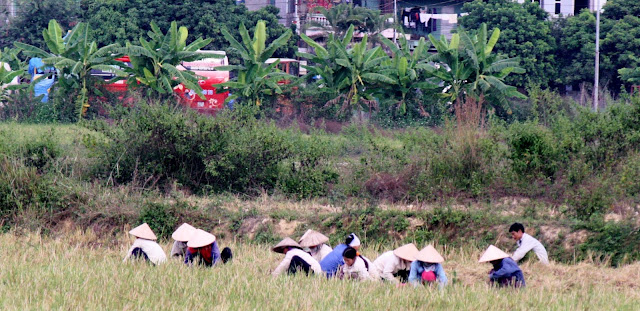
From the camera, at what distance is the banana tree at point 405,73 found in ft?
80.9

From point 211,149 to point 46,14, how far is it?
3020cm

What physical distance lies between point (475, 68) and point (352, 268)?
50.9 ft

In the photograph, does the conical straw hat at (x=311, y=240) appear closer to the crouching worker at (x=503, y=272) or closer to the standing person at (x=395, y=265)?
the standing person at (x=395, y=265)

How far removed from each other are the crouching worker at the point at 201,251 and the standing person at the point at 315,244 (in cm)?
118

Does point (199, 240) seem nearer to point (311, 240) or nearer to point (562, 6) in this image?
point (311, 240)

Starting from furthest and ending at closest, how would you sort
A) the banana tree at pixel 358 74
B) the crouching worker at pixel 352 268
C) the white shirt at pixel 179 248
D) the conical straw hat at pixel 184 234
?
the banana tree at pixel 358 74 → the white shirt at pixel 179 248 → the conical straw hat at pixel 184 234 → the crouching worker at pixel 352 268

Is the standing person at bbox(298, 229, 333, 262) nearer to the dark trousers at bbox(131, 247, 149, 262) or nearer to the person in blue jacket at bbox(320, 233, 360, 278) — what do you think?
the person in blue jacket at bbox(320, 233, 360, 278)

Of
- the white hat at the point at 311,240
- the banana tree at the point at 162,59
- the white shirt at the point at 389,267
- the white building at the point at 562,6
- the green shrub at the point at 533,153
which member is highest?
the white building at the point at 562,6

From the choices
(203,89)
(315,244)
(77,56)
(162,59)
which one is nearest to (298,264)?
(315,244)

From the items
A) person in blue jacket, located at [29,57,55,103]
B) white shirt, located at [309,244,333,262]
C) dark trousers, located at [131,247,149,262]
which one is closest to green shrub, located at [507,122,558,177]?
white shirt, located at [309,244,333,262]

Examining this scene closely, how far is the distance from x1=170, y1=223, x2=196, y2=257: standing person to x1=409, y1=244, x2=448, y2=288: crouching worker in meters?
3.07

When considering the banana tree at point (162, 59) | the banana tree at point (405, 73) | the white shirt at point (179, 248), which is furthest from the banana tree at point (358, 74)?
the white shirt at point (179, 248)

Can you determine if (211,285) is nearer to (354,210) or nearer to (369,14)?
(354,210)

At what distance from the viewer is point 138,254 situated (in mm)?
10523
